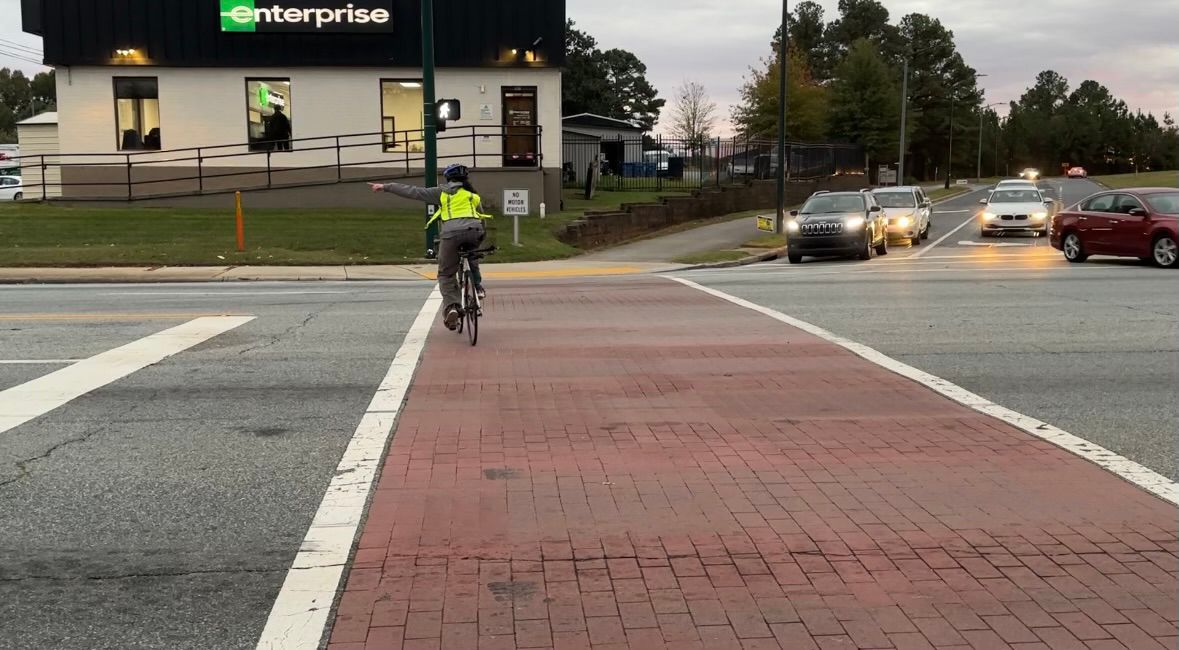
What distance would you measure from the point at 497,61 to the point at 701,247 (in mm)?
8540

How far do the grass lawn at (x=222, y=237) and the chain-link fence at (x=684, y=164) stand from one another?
10.9 m

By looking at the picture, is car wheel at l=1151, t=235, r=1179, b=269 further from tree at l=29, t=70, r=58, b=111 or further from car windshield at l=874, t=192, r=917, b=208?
tree at l=29, t=70, r=58, b=111

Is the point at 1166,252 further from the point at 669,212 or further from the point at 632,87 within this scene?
the point at 632,87

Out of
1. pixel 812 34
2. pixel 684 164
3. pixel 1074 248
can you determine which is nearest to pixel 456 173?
pixel 1074 248

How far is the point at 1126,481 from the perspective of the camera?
5.49 metres

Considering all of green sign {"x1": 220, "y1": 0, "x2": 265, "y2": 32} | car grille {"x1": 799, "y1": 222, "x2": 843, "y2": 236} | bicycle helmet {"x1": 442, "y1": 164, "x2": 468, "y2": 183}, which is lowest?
car grille {"x1": 799, "y1": 222, "x2": 843, "y2": 236}

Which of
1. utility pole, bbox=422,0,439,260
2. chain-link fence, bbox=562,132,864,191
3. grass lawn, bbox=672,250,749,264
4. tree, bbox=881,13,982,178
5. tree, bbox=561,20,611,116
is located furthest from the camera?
tree, bbox=881,13,982,178

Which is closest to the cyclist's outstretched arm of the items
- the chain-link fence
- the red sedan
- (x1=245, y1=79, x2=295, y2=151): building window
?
the red sedan

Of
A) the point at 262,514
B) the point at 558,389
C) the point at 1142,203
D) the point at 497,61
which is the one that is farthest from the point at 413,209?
the point at 262,514

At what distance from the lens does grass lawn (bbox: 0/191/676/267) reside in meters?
20.0

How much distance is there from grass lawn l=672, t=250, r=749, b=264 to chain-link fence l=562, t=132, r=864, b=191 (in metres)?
10.7

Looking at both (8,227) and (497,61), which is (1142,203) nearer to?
(497,61)

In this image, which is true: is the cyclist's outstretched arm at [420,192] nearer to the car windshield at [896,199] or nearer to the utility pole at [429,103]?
the utility pole at [429,103]

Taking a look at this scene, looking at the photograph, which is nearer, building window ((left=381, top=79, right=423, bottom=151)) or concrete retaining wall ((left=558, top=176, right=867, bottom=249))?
concrete retaining wall ((left=558, top=176, right=867, bottom=249))
